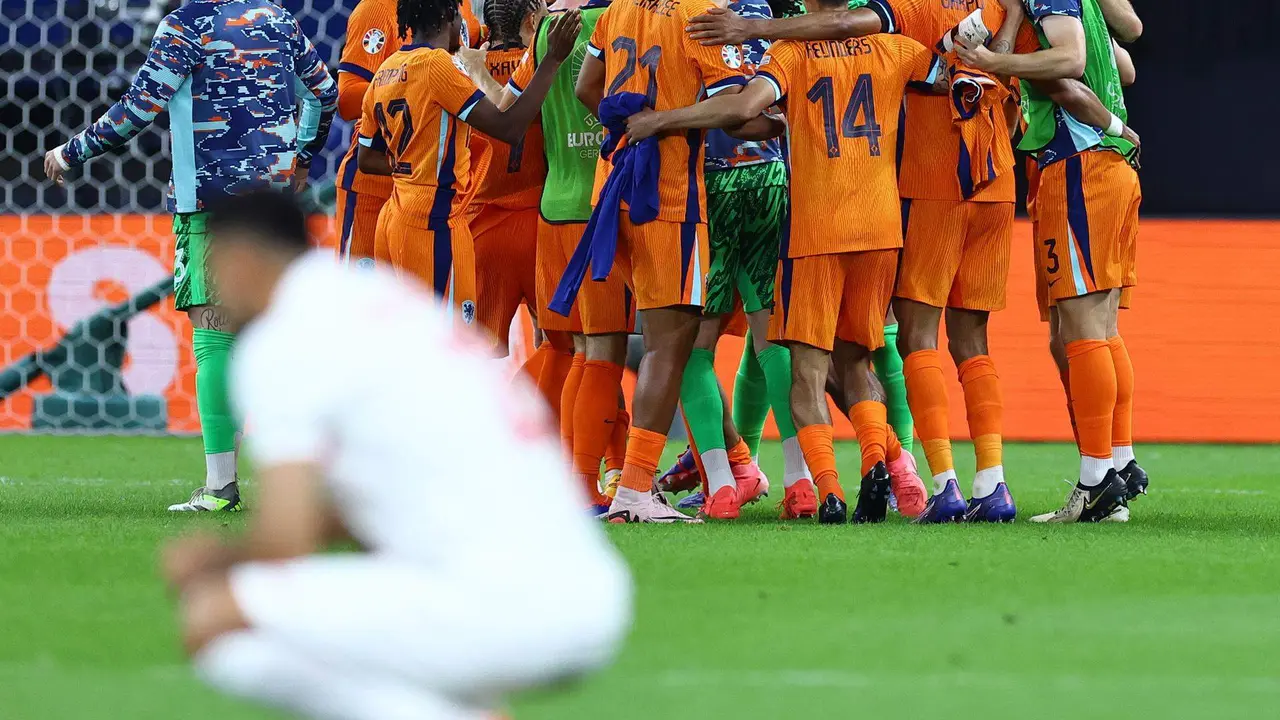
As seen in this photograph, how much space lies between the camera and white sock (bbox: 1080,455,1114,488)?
6.54 meters

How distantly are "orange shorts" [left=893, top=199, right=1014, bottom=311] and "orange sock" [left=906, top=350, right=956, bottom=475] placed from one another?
22 centimetres

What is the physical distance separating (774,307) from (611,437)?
1.26m

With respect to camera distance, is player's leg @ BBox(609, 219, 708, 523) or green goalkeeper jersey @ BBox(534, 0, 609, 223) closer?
player's leg @ BBox(609, 219, 708, 523)

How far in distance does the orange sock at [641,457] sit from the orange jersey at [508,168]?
1660 millimetres

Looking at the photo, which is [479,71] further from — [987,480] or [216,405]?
[987,480]

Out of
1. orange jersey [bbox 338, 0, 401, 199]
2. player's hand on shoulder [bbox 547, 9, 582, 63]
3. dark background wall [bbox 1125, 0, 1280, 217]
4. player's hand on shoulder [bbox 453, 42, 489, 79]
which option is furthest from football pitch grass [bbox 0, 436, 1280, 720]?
dark background wall [bbox 1125, 0, 1280, 217]

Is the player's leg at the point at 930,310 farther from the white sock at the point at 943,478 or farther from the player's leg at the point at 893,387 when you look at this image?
the player's leg at the point at 893,387

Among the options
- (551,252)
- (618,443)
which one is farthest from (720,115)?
A: (618,443)

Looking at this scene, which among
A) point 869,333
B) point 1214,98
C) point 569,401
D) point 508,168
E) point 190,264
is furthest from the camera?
point 1214,98

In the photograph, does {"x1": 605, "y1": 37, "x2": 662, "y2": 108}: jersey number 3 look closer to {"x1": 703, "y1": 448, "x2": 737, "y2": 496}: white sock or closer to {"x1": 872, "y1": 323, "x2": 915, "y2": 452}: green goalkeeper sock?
{"x1": 703, "y1": 448, "x2": 737, "y2": 496}: white sock

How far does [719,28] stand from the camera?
6285mm

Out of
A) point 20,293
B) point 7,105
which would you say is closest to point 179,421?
point 20,293

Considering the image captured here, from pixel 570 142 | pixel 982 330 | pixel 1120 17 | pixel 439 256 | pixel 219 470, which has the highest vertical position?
pixel 1120 17

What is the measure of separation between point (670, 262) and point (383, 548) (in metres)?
3.85
